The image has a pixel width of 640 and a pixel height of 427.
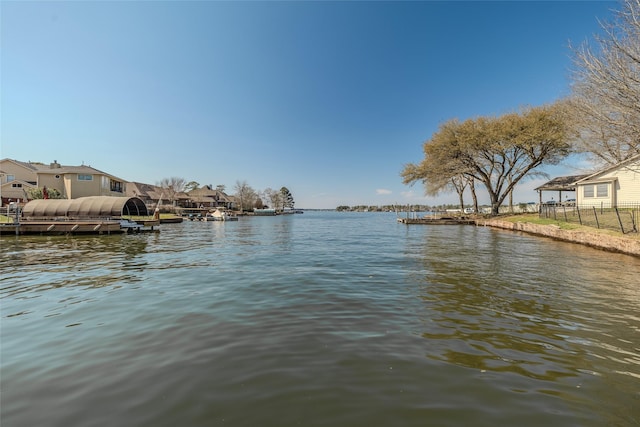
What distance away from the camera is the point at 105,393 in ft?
12.4

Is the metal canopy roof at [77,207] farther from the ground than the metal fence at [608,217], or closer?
farther from the ground

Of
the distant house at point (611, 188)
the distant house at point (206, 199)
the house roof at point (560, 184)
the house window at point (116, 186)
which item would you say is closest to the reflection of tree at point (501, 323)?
the distant house at point (611, 188)

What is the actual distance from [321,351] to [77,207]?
4033 centimetres

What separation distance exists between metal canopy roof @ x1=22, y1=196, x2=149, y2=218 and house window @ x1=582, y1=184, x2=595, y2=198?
5635cm

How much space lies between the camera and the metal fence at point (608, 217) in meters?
18.8

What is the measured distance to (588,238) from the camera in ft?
64.0

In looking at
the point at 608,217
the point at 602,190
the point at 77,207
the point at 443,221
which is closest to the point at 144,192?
the point at 77,207

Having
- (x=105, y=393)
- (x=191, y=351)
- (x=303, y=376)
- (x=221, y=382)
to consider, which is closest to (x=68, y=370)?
(x=105, y=393)

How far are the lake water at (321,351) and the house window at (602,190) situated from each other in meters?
30.7

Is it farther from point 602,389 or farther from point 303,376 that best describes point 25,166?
point 602,389

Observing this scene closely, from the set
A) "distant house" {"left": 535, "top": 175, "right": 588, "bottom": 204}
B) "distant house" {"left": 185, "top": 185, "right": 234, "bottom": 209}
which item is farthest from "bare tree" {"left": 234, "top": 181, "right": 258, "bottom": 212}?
"distant house" {"left": 535, "top": 175, "right": 588, "bottom": 204}

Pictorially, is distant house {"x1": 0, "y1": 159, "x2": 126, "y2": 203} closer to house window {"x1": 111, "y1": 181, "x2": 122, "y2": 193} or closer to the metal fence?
house window {"x1": 111, "y1": 181, "x2": 122, "y2": 193}

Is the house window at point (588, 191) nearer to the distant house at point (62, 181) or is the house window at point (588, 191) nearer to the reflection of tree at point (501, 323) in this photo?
the reflection of tree at point (501, 323)

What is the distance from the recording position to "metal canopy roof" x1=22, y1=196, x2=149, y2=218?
32000mm
